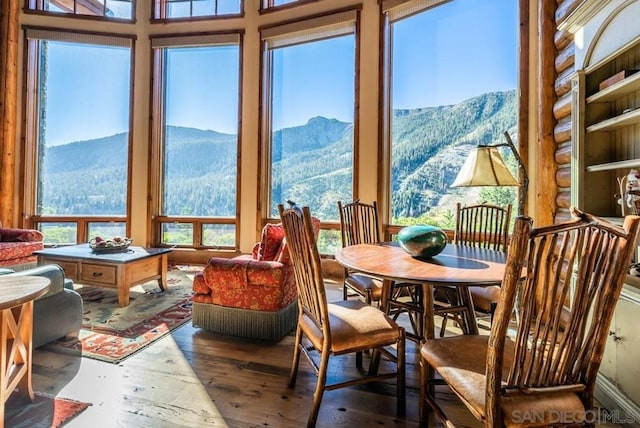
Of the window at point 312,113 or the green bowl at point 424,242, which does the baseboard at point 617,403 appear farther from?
the window at point 312,113

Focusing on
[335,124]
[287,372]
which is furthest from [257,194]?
[287,372]

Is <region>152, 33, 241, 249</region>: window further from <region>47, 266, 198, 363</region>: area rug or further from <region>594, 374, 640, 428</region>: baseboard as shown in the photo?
<region>594, 374, 640, 428</region>: baseboard

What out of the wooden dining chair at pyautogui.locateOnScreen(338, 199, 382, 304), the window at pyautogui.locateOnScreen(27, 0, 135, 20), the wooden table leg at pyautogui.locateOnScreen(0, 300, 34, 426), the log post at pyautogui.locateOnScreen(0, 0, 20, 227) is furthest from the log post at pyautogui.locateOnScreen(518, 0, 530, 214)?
the log post at pyautogui.locateOnScreen(0, 0, 20, 227)

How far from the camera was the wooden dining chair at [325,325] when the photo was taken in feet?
5.16

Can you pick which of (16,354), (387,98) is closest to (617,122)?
(387,98)

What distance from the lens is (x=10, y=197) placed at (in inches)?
201

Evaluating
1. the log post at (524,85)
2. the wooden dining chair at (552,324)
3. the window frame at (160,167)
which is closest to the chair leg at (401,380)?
the wooden dining chair at (552,324)

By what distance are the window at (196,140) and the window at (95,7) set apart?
72cm

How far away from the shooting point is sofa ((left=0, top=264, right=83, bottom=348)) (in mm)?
2241

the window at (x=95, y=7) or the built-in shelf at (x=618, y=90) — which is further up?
the window at (x=95, y=7)

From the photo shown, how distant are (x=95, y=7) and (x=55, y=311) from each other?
17.3ft

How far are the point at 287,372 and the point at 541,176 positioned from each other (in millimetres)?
2674

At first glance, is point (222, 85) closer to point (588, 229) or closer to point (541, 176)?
point (541, 176)

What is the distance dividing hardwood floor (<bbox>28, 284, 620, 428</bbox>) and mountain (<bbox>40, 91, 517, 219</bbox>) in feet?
8.07
